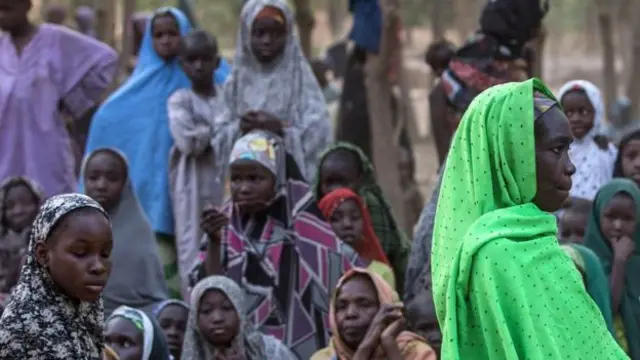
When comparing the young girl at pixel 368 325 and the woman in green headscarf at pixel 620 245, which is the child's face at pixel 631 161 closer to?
the woman in green headscarf at pixel 620 245

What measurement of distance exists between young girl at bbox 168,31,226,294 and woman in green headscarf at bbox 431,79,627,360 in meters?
5.19

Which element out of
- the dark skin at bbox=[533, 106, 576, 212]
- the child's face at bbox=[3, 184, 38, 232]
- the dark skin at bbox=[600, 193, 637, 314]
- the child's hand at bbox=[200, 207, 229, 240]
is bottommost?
the dark skin at bbox=[600, 193, 637, 314]

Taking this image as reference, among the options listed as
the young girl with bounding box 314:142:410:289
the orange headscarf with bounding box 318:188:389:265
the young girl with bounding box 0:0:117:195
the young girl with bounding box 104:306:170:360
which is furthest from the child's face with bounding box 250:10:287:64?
the young girl with bounding box 104:306:170:360

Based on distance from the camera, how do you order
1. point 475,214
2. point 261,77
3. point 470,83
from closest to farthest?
1. point 475,214
2. point 470,83
3. point 261,77

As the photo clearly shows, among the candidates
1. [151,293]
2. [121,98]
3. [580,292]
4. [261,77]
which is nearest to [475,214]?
[580,292]

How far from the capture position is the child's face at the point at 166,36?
33.9 ft

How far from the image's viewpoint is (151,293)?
823 centimetres

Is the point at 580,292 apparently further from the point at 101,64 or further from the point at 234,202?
the point at 101,64

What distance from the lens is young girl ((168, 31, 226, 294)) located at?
9.71m

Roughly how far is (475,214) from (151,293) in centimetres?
399

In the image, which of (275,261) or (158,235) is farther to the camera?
(158,235)

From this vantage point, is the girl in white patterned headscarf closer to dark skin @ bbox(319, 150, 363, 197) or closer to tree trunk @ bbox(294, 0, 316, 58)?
dark skin @ bbox(319, 150, 363, 197)

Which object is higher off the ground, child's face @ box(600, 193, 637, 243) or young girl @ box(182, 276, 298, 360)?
child's face @ box(600, 193, 637, 243)

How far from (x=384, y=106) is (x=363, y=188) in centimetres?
310
